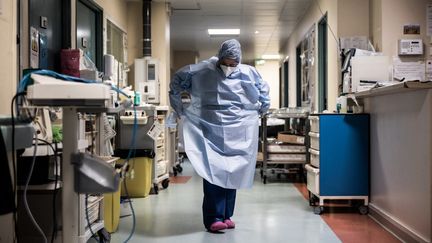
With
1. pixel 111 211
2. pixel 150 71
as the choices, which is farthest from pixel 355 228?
pixel 150 71

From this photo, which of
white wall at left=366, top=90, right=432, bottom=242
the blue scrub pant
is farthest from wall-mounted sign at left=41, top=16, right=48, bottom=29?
white wall at left=366, top=90, right=432, bottom=242

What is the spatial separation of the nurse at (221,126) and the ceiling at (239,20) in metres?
3.41

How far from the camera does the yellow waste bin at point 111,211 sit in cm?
291

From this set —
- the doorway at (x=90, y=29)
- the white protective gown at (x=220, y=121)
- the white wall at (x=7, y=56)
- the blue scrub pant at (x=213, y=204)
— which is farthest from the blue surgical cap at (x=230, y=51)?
the doorway at (x=90, y=29)

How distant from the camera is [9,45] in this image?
254 centimetres

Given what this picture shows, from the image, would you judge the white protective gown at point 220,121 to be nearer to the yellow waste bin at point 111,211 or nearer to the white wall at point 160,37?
the yellow waste bin at point 111,211

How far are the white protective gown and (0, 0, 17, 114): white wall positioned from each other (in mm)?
1182

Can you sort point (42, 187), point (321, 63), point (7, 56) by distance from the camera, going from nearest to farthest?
point (42, 187)
point (7, 56)
point (321, 63)

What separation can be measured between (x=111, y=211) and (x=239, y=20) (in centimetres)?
547

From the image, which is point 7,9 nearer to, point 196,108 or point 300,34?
point 196,108

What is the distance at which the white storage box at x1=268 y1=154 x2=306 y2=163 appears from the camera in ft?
17.7

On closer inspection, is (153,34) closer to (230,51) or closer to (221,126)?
(230,51)

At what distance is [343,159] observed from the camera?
3.66 metres

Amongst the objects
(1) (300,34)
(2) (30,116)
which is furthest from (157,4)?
(2) (30,116)
